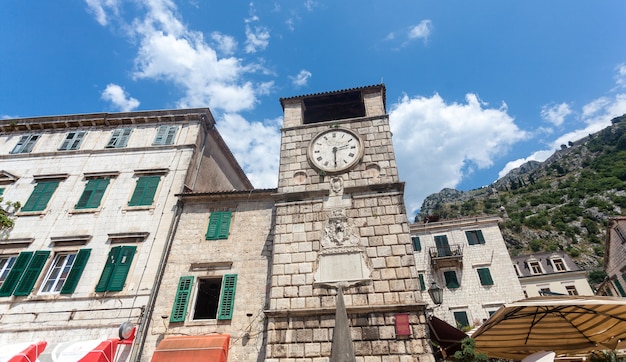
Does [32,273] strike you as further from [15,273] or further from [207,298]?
[207,298]

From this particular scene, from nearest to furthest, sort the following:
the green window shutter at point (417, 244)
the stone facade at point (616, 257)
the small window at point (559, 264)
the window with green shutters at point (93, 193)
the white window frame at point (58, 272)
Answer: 1. the white window frame at point (58, 272)
2. the window with green shutters at point (93, 193)
3. the stone facade at point (616, 257)
4. the green window shutter at point (417, 244)
5. the small window at point (559, 264)

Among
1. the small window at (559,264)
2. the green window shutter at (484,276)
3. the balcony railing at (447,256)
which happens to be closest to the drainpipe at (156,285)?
the balcony railing at (447,256)

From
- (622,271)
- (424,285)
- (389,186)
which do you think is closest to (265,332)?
(389,186)

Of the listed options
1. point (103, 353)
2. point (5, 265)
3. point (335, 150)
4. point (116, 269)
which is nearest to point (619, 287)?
point (335, 150)

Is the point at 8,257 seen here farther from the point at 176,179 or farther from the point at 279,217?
the point at 279,217

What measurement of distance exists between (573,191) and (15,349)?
102943 millimetres

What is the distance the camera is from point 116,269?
37.1 feet

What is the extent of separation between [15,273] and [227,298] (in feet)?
28.2

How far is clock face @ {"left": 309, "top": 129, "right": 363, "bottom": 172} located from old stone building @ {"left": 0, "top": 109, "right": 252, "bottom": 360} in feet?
20.8

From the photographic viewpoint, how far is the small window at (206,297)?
1021 cm

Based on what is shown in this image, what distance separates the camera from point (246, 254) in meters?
11.4

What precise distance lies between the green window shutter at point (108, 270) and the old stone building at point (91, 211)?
4 cm

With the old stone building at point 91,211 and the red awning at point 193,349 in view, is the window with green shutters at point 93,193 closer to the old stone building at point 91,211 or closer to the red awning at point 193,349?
the old stone building at point 91,211

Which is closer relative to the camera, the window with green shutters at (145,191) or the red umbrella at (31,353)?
the red umbrella at (31,353)
